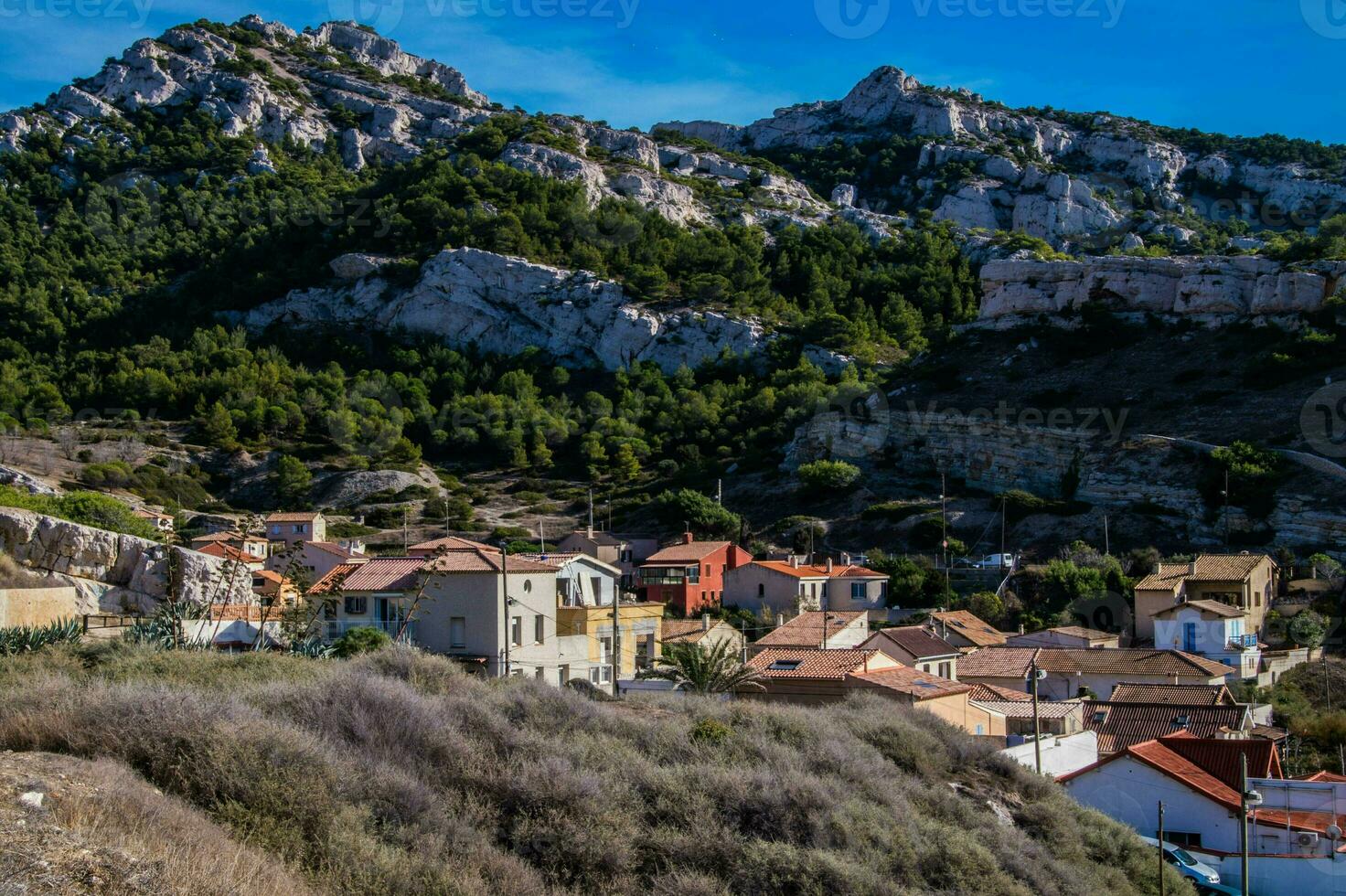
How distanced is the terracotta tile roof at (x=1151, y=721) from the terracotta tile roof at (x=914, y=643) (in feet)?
13.4

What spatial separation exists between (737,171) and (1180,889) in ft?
358

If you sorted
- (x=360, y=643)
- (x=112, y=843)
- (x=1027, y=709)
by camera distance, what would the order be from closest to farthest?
(x=112, y=843) < (x=360, y=643) < (x=1027, y=709)

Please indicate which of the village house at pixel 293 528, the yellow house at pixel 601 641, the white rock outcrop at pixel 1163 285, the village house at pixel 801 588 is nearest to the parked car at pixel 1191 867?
the yellow house at pixel 601 641

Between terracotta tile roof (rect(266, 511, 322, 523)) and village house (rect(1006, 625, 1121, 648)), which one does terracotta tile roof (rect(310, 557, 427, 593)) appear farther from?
terracotta tile roof (rect(266, 511, 322, 523))

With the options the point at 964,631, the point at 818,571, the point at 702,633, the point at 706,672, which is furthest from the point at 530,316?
the point at 706,672

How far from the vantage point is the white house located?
106 feet

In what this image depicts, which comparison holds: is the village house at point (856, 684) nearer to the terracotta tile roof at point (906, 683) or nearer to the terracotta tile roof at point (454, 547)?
the terracotta tile roof at point (906, 683)

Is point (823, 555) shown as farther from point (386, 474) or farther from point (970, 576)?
point (386, 474)

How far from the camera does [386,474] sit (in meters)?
63.2

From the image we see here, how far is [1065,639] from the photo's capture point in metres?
34.2

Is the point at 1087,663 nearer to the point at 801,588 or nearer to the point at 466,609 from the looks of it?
the point at 801,588

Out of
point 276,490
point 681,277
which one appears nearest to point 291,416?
point 276,490

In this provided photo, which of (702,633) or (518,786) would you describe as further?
(702,633)

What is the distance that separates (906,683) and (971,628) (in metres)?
15.2
